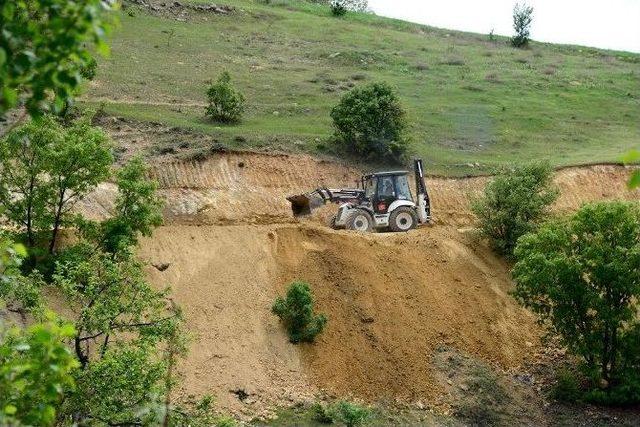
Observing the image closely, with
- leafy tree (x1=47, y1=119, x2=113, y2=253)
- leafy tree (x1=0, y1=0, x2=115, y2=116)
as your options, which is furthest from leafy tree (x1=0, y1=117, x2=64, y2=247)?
leafy tree (x1=0, y1=0, x2=115, y2=116)

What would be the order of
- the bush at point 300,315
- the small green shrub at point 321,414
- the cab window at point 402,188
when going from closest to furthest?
the small green shrub at point 321,414 < the bush at point 300,315 < the cab window at point 402,188

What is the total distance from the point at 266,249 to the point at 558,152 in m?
20.3

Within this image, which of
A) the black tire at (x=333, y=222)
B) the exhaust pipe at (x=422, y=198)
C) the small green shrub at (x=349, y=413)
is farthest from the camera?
the exhaust pipe at (x=422, y=198)

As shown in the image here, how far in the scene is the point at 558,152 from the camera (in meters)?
46.2

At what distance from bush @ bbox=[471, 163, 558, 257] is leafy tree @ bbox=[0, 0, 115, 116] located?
97.1 ft

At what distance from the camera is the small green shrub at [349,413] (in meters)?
25.0

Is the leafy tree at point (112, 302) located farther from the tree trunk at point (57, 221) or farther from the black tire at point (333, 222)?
the black tire at point (333, 222)

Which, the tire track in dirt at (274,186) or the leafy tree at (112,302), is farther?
the tire track in dirt at (274,186)

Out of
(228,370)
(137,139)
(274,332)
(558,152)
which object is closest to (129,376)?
(228,370)

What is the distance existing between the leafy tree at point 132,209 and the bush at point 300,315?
5045mm

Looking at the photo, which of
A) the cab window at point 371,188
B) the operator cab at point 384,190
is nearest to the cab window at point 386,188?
the operator cab at point 384,190

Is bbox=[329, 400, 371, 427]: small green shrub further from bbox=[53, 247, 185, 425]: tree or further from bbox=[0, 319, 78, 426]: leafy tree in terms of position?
bbox=[0, 319, 78, 426]: leafy tree

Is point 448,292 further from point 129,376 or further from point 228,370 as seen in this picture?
point 129,376

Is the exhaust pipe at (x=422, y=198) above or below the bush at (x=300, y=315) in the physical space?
above
